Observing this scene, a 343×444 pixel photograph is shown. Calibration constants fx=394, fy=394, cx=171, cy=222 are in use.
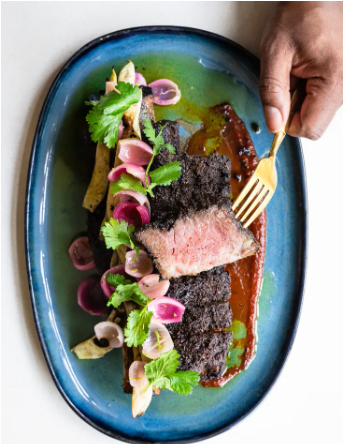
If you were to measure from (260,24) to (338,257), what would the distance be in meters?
1.93

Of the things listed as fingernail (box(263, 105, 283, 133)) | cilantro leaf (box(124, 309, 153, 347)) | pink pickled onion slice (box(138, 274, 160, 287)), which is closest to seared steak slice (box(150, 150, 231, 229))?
pink pickled onion slice (box(138, 274, 160, 287))

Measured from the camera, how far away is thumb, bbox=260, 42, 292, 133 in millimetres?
2646

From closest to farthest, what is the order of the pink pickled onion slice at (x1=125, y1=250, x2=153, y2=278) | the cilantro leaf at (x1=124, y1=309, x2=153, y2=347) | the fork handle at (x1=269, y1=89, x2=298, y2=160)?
1. the cilantro leaf at (x1=124, y1=309, x2=153, y2=347)
2. the pink pickled onion slice at (x1=125, y1=250, x2=153, y2=278)
3. the fork handle at (x1=269, y1=89, x2=298, y2=160)

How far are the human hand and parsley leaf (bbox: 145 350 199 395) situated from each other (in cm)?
165

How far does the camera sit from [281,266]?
3.04m

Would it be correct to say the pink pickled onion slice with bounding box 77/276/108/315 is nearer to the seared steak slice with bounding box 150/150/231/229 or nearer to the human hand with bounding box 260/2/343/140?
the seared steak slice with bounding box 150/150/231/229

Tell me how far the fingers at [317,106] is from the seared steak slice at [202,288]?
3.84ft

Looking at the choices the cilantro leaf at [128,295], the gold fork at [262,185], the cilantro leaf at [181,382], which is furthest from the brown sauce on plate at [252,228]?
the cilantro leaf at [128,295]

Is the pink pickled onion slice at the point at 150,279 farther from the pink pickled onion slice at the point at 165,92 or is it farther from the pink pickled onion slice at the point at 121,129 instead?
the pink pickled onion slice at the point at 165,92

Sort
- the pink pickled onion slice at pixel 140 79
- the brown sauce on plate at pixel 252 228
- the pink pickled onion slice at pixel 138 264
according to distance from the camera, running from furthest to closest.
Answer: the brown sauce on plate at pixel 252 228
the pink pickled onion slice at pixel 140 79
the pink pickled onion slice at pixel 138 264

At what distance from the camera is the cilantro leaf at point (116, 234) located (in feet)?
7.80

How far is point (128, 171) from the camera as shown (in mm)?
2512

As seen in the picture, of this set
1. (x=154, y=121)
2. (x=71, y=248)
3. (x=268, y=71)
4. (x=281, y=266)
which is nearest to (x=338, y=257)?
(x=281, y=266)

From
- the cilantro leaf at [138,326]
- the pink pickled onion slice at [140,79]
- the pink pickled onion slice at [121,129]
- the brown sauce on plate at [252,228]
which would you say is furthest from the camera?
the brown sauce on plate at [252,228]
